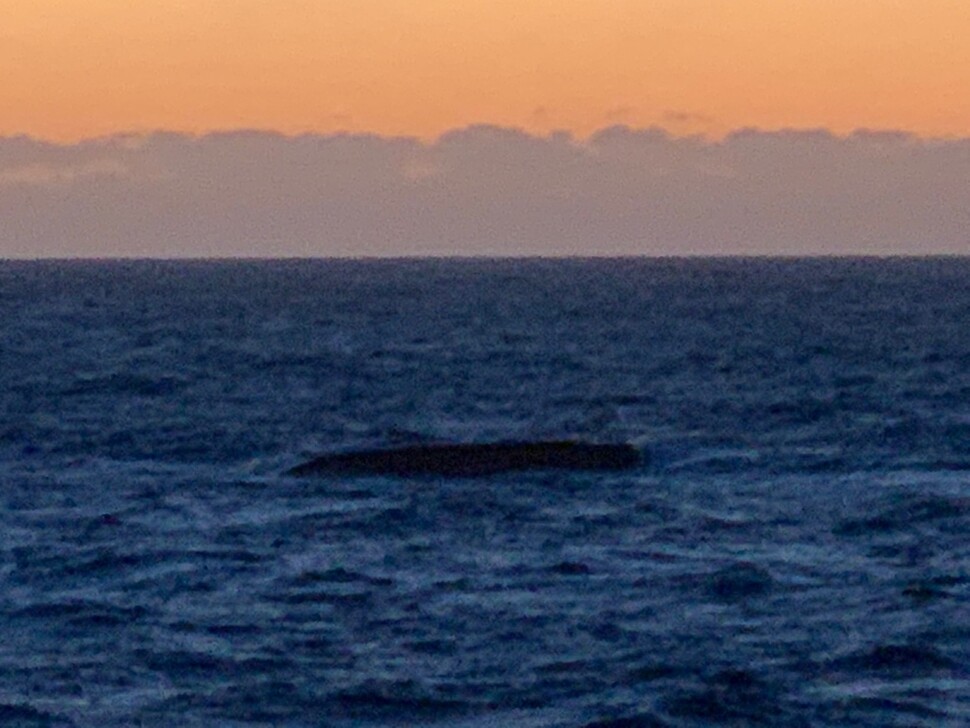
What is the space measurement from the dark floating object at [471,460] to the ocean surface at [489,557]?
949 millimetres

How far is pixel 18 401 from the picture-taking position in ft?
237

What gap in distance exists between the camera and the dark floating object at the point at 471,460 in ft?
162

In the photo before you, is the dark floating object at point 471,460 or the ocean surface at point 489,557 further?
the dark floating object at point 471,460

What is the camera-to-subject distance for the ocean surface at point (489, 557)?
2750 cm

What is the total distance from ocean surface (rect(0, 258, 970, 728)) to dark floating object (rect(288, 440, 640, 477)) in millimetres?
949

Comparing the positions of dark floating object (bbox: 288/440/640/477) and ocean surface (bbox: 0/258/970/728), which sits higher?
dark floating object (bbox: 288/440/640/477)

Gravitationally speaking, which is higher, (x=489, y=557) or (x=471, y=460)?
(x=471, y=460)

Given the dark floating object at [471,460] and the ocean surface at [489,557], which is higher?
the dark floating object at [471,460]

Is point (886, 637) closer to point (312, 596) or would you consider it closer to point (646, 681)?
point (646, 681)

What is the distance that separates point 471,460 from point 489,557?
1244 cm

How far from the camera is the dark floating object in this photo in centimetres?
4941

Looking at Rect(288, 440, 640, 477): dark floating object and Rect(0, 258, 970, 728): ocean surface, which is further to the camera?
Rect(288, 440, 640, 477): dark floating object

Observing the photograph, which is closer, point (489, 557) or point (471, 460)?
point (489, 557)

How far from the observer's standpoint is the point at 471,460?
50.1 metres
